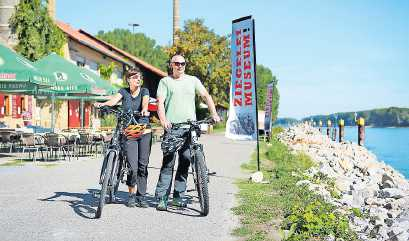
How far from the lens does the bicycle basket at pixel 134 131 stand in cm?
718

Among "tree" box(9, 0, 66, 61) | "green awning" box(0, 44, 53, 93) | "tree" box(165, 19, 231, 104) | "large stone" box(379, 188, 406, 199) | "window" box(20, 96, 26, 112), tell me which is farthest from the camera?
"tree" box(165, 19, 231, 104)

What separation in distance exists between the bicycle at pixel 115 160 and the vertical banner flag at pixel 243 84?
185 inches

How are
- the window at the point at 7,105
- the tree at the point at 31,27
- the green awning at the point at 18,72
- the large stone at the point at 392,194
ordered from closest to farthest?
the large stone at the point at 392,194, the green awning at the point at 18,72, the window at the point at 7,105, the tree at the point at 31,27

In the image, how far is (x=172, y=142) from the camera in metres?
7.02

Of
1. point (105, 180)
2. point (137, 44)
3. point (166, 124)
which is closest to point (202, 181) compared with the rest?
point (166, 124)

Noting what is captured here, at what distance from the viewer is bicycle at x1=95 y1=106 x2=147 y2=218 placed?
6.78 metres

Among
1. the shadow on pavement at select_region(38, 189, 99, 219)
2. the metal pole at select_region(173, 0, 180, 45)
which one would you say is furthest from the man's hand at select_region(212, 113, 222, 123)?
the metal pole at select_region(173, 0, 180, 45)

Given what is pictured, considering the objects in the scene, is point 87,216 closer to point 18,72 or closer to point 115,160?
point 115,160

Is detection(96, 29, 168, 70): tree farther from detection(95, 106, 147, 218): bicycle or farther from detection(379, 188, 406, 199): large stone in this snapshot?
detection(95, 106, 147, 218): bicycle

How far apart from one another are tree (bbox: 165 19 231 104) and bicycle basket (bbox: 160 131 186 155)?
43275 mm

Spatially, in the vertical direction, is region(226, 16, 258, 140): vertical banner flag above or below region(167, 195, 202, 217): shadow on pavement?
above

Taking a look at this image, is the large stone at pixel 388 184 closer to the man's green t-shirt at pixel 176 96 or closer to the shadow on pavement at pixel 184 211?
the shadow on pavement at pixel 184 211

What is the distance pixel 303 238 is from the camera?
18.0 feet

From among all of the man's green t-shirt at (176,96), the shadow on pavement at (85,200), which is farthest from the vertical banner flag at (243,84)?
the man's green t-shirt at (176,96)
